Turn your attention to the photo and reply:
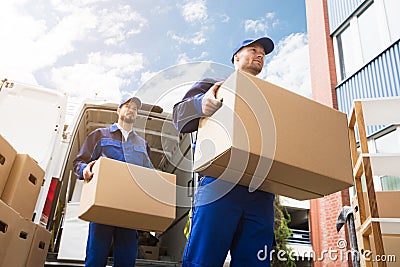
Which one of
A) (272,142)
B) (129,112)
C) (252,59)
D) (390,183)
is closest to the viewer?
(272,142)

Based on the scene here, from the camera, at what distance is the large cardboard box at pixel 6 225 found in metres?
1.91

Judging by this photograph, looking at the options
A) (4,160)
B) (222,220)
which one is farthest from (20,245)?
(222,220)

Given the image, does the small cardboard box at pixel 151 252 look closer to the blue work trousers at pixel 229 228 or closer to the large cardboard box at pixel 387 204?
the large cardboard box at pixel 387 204

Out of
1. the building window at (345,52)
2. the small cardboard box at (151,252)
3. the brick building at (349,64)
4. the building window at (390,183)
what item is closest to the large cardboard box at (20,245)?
the small cardboard box at (151,252)

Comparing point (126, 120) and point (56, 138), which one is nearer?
point (126, 120)

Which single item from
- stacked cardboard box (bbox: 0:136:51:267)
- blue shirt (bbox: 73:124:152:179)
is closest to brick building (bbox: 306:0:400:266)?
blue shirt (bbox: 73:124:152:179)

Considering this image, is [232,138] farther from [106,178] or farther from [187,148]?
[187,148]

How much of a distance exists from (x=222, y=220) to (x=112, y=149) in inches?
43.9

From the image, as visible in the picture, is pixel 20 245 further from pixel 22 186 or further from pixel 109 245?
pixel 109 245

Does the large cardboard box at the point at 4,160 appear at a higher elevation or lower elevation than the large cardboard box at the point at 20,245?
higher

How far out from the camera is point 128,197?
195cm

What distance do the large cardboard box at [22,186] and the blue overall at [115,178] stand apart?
28cm

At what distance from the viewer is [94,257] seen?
216cm

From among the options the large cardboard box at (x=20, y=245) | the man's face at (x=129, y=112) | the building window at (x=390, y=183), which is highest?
the building window at (x=390, y=183)
